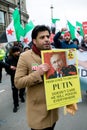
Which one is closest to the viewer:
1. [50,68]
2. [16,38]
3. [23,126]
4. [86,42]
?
[50,68]

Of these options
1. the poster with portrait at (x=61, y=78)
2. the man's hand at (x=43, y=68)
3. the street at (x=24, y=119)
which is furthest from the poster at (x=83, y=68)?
the man's hand at (x=43, y=68)

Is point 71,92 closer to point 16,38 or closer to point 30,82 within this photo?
point 30,82

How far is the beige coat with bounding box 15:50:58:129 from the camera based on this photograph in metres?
3.11

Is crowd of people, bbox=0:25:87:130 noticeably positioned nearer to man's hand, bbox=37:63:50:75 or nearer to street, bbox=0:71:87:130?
man's hand, bbox=37:63:50:75

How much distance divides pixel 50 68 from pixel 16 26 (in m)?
10.00

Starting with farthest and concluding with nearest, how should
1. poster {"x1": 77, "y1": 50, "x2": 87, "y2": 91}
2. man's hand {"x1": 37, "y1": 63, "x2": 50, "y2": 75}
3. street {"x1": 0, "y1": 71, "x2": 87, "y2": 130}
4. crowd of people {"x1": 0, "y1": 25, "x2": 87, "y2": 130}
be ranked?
street {"x1": 0, "y1": 71, "x2": 87, "y2": 130}, poster {"x1": 77, "y1": 50, "x2": 87, "y2": 91}, crowd of people {"x1": 0, "y1": 25, "x2": 87, "y2": 130}, man's hand {"x1": 37, "y1": 63, "x2": 50, "y2": 75}

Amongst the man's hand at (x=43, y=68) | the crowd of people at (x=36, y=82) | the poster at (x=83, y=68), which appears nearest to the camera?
the man's hand at (x=43, y=68)

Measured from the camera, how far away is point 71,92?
3129mm

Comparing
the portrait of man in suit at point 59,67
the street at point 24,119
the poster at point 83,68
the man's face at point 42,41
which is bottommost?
the street at point 24,119

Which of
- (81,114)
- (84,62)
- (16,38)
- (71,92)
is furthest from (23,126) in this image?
(16,38)

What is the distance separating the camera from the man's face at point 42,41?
10.1ft

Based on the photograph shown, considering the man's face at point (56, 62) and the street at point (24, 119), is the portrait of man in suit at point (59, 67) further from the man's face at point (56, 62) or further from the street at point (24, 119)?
the street at point (24, 119)

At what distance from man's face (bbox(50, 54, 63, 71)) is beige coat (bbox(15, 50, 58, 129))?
172 mm

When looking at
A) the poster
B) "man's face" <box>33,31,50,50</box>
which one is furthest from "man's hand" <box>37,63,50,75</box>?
the poster
